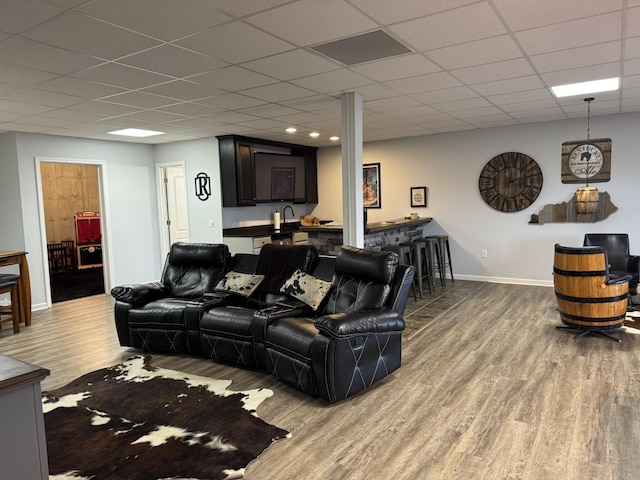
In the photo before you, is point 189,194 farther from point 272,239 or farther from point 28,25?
point 28,25

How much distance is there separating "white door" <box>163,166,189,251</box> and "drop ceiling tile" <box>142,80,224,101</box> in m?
3.73

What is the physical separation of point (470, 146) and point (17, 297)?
6632 millimetres

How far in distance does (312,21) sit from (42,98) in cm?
310

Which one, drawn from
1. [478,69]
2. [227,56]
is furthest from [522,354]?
[227,56]

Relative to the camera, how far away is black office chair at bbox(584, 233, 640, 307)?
5324mm

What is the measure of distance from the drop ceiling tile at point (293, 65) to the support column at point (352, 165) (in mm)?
832

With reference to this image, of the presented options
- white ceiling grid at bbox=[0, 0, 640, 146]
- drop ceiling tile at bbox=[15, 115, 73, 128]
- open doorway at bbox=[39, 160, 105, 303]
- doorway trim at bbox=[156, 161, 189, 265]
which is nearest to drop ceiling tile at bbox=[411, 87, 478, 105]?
white ceiling grid at bbox=[0, 0, 640, 146]

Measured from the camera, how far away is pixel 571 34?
9.97 feet

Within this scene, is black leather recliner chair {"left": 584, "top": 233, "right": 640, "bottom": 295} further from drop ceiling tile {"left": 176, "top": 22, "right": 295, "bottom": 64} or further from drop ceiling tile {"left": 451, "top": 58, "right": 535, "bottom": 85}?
drop ceiling tile {"left": 176, "top": 22, "right": 295, "bottom": 64}

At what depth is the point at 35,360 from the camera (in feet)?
13.6

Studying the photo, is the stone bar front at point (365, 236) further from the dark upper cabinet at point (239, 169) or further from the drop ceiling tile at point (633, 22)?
the drop ceiling tile at point (633, 22)

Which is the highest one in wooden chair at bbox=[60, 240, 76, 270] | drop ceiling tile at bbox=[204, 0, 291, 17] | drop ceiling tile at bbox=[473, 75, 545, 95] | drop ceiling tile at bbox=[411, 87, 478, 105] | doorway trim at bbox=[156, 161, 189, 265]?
drop ceiling tile at bbox=[204, 0, 291, 17]

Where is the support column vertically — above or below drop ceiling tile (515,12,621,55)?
below

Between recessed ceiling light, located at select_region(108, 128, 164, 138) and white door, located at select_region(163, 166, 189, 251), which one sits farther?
white door, located at select_region(163, 166, 189, 251)
